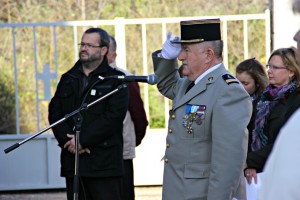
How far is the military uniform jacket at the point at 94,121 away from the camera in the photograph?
5.86m

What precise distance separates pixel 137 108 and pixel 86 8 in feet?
21.8

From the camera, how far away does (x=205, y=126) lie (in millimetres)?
4387

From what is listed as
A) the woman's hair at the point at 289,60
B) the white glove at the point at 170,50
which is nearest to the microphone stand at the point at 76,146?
the white glove at the point at 170,50

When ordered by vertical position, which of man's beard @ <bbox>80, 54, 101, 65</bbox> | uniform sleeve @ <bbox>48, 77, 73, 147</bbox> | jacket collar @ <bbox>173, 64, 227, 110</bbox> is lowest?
uniform sleeve @ <bbox>48, 77, 73, 147</bbox>

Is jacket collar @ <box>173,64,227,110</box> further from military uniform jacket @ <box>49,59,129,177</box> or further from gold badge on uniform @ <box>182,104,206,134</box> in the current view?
military uniform jacket @ <box>49,59,129,177</box>

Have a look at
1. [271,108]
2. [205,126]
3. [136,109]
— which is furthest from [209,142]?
[136,109]

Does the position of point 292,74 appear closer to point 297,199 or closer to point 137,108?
point 137,108

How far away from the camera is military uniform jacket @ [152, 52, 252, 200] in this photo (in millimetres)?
4293

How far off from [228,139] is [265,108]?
1165 mm

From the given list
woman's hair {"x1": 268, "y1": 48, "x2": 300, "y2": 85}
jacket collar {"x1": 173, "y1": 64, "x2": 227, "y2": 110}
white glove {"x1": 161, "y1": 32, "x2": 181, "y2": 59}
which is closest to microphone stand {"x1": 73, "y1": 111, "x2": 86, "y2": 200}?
white glove {"x1": 161, "y1": 32, "x2": 181, "y2": 59}

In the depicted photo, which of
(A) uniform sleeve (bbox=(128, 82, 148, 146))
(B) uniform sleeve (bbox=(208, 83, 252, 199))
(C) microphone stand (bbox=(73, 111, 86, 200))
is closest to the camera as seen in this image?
(B) uniform sleeve (bbox=(208, 83, 252, 199))

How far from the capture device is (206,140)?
4398 mm

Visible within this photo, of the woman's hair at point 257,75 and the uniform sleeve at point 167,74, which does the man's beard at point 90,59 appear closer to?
the woman's hair at point 257,75

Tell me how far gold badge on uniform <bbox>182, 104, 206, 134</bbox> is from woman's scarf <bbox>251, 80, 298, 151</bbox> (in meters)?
1.04
